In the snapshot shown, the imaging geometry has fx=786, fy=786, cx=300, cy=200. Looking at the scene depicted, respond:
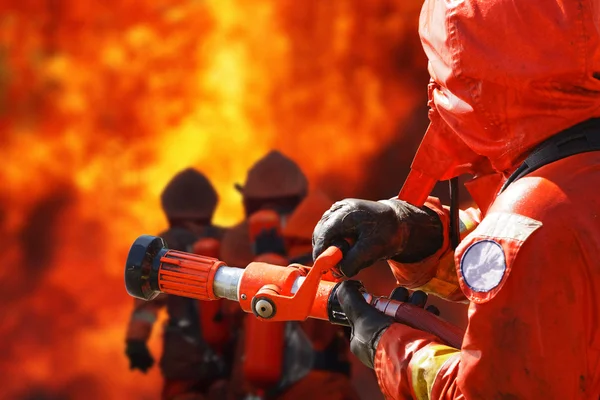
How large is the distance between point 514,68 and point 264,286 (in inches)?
29.1

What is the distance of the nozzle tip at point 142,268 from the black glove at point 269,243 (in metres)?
2.61

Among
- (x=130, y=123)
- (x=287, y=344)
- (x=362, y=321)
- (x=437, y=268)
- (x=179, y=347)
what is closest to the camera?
(x=362, y=321)

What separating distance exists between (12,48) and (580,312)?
20.4 feet

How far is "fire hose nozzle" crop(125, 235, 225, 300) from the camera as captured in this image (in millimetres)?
1865

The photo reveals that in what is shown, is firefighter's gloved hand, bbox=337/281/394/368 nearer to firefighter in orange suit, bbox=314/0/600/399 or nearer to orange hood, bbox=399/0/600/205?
firefighter in orange suit, bbox=314/0/600/399

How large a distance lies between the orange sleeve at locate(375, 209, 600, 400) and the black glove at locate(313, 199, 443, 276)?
1.55 feet

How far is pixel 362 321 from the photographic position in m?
1.62

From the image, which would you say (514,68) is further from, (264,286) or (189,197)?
(189,197)

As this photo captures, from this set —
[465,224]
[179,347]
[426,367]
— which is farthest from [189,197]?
[426,367]

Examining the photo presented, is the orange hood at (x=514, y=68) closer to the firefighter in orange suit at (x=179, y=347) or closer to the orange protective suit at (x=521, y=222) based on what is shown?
the orange protective suit at (x=521, y=222)

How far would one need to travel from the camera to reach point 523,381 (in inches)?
51.1

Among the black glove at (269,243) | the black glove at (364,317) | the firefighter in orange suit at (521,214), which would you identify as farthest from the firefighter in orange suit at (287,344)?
the firefighter in orange suit at (521,214)

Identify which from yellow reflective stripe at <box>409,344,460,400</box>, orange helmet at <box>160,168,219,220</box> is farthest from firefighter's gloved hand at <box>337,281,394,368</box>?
orange helmet at <box>160,168,219,220</box>

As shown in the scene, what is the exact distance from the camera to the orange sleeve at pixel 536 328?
51.0 inches
